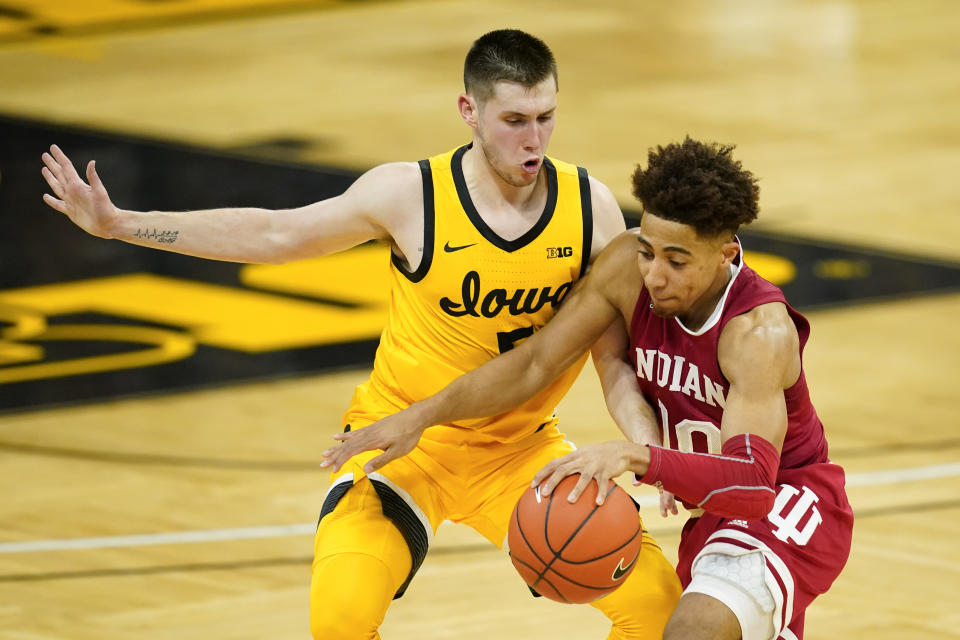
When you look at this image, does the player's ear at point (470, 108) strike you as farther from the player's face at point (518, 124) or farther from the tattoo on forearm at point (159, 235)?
the tattoo on forearm at point (159, 235)

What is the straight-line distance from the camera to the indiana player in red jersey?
192 inches

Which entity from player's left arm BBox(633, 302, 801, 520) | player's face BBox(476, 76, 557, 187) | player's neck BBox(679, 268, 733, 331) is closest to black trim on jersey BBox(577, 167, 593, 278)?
player's face BBox(476, 76, 557, 187)

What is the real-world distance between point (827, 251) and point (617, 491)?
23.1 feet

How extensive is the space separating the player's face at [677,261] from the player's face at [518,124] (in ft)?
1.56

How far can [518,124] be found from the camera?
17.6ft

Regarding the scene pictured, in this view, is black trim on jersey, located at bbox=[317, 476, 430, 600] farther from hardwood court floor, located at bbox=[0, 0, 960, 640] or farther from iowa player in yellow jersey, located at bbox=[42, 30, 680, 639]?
hardwood court floor, located at bbox=[0, 0, 960, 640]

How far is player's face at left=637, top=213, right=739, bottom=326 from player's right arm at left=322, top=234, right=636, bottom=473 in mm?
313

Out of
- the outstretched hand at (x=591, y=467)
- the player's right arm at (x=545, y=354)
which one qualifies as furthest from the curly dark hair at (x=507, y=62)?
the outstretched hand at (x=591, y=467)

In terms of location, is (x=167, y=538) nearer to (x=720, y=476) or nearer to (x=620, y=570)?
(x=620, y=570)

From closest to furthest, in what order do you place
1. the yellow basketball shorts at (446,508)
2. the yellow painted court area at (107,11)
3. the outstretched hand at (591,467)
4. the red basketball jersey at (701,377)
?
the outstretched hand at (591,467) → the red basketball jersey at (701,377) → the yellow basketball shorts at (446,508) → the yellow painted court area at (107,11)

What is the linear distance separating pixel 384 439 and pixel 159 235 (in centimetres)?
101

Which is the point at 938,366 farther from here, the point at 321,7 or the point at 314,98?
the point at 321,7

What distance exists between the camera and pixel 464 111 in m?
5.55

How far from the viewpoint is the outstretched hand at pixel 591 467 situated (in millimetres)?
4777
